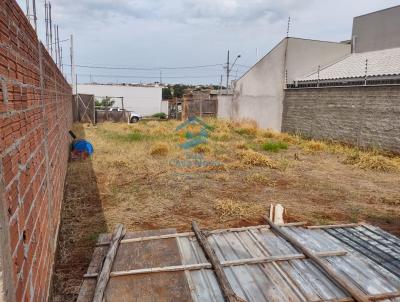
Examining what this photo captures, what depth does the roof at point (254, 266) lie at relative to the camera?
2.65 metres

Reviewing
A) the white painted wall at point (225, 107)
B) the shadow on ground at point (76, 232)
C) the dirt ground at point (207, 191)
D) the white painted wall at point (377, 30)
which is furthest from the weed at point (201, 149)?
the white painted wall at point (225, 107)

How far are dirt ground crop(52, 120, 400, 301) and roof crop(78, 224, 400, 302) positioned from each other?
88 cm

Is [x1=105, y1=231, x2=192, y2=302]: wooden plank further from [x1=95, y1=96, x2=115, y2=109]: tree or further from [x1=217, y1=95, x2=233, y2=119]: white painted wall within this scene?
[x1=95, y1=96, x2=115, y2=109]: tree

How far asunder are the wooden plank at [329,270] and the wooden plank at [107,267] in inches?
73.6

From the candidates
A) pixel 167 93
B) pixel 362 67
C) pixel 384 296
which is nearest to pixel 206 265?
pixel 384 296

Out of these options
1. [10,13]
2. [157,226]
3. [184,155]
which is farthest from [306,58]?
[10,13]

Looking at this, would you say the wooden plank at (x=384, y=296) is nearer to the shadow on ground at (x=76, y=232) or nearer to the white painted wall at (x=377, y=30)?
the shadow on ground at (x=76, y=232)

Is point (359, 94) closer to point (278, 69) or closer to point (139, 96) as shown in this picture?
point (278, 69)

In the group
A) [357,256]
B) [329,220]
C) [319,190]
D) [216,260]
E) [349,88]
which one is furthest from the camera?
[349,88]

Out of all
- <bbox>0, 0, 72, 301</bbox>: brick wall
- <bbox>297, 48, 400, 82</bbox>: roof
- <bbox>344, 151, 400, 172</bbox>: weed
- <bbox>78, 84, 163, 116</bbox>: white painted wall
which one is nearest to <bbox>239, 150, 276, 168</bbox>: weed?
<bbox>344, 151, 400, 172</bbox>: weed

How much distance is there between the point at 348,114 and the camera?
13.0m

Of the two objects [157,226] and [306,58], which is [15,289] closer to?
[157,226]

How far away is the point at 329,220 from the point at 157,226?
118 inches

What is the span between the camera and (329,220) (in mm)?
5586
